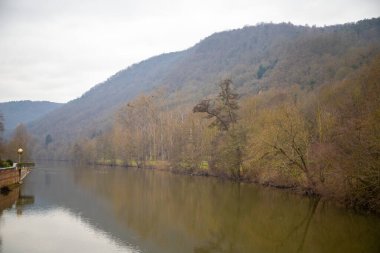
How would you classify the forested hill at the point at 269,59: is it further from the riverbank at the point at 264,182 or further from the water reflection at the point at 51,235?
the water reflection at the point at 51,235

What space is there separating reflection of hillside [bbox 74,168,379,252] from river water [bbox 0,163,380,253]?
5cm

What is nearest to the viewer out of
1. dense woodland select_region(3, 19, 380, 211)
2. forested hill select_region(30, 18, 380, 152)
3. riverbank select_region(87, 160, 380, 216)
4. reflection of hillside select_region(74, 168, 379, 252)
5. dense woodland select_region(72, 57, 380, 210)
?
reflection of hillside select_region(74, 168, 379, 252)

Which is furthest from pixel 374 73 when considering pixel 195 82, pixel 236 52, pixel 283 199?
pixel 236 52

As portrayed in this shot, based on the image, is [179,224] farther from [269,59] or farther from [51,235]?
[269,59]

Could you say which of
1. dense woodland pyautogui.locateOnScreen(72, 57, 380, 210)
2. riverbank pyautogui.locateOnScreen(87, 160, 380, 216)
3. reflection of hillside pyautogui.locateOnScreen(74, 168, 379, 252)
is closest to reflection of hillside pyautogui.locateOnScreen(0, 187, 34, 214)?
reflection of hillside pyautogui.locateOnScreen(74, 168, 379, 252)

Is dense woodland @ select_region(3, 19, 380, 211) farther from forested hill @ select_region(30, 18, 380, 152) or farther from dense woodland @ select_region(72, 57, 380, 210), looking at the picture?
forested hill @ select_region(30, 18, 380, 152)

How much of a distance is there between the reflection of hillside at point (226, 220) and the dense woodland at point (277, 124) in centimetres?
351

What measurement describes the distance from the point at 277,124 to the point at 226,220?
1908cm

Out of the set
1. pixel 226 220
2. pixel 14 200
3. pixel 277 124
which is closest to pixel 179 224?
pixel 226 220

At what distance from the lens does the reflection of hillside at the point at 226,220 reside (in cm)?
2098

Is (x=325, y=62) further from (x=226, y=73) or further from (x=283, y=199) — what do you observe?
(x=283, y=199)

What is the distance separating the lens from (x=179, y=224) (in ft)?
85.3

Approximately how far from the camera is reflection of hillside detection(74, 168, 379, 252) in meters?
21.0

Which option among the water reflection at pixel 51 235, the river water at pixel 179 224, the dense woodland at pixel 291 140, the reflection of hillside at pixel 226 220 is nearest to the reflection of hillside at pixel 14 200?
the river water at pixel 179 224
